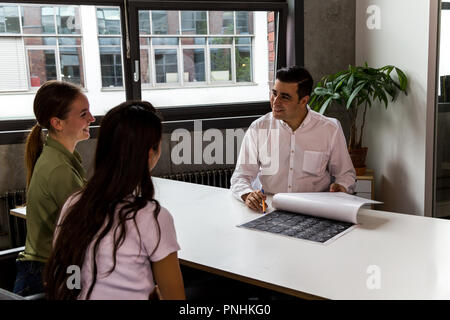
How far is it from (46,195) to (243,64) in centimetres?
254

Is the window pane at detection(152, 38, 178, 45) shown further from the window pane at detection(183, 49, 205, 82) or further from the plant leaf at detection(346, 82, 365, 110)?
the plant leaf at detection(346, 82, 365, 110)

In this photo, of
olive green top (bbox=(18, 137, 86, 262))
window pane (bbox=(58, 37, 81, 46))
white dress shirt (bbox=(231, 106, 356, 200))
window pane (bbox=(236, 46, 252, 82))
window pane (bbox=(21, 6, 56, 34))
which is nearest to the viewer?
olive green top (bbox=(18, 137, 86, 262))

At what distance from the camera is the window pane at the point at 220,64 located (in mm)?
3877

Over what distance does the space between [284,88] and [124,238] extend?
170 cm

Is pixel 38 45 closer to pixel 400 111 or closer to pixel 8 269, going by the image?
pixel 8 269

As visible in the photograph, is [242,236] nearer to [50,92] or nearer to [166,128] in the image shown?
[50,92]

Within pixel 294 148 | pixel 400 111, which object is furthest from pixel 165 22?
pixel 400 111

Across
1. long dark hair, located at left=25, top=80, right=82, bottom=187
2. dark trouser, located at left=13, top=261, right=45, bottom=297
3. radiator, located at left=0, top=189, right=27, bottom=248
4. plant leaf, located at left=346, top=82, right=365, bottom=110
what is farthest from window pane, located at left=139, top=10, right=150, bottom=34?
dark trouser, located at left=13, top=261, right=45, bottom=297

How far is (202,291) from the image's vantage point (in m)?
1.93

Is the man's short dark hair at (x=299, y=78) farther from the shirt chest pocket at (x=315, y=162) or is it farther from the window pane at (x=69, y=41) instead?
the window pane at (x=69, y=41)

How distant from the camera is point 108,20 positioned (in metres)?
3.53

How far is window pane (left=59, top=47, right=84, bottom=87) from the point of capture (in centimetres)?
346

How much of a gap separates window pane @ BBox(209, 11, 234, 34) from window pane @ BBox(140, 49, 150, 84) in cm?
55

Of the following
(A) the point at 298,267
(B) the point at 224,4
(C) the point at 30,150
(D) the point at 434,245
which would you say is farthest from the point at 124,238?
(B) the point at 224,4
